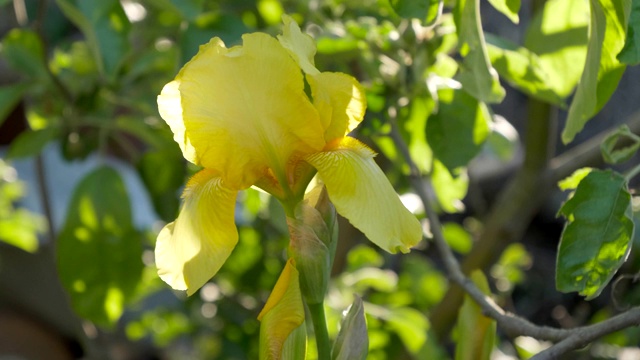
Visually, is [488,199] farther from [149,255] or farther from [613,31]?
[613,31]

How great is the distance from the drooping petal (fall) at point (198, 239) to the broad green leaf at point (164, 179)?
639 millimetres

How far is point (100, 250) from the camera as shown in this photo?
1130mm

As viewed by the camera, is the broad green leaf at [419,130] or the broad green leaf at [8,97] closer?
the broad green leaf at [419,130]

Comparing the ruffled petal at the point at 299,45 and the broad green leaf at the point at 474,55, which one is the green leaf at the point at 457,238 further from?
the ruffled petal at the point at 299,45

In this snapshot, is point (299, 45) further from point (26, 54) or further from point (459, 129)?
point (26, 54)

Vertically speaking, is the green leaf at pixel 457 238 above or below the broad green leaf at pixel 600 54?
below

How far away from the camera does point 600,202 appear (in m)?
0.59

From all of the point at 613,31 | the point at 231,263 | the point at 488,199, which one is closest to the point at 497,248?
the point at 231,263

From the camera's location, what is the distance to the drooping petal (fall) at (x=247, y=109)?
20.4 inches

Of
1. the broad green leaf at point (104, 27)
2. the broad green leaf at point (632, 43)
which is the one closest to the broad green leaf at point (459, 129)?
the broad green leaf at point (632, 43)

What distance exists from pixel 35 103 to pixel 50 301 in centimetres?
120

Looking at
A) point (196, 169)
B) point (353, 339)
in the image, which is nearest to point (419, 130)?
point (196, 169)

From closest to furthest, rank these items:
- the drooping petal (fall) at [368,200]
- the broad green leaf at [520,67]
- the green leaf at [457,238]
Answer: the drooping petal (fall) at [368,200], the broad green leaf at [520,67], the green leaf at [457,238]

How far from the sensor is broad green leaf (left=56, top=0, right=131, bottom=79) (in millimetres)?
917
